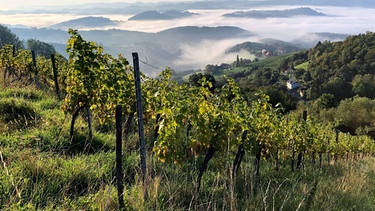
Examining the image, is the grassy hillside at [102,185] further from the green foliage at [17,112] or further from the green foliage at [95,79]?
the green foliage at [95,79]

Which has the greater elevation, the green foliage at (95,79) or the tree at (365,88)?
the green foliage at (95,79)

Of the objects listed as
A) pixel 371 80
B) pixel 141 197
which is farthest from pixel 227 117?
pixel 371 80

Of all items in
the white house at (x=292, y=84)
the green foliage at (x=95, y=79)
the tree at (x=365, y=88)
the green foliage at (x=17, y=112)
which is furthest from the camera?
the white house at (x=292, y=84)

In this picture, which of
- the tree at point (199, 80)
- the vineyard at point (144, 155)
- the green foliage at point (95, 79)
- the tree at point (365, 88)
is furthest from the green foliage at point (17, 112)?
the tree at point (365, 88)

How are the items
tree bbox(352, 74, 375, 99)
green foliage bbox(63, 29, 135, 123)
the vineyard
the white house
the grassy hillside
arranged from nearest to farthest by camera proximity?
1. the grassy hillside
2. the vineyard
3. green foliage bbox(63, 29, 135, 123)
4. tree bbox(352, 74, 375, 99)
5. the white house

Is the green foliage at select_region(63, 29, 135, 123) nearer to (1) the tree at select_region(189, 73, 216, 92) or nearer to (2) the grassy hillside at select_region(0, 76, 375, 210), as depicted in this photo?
(2) the grassy hillside at select_region(0, 76, 375, 210)

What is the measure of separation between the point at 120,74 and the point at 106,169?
1655mm

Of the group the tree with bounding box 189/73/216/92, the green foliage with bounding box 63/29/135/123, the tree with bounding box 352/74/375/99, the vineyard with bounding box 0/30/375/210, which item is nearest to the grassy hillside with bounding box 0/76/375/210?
the vineyard with bounding box 0/30/375/210

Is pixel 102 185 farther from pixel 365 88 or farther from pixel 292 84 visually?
pixel 292 84

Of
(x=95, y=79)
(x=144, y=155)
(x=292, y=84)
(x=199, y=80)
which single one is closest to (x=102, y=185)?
(x=144, y=155)

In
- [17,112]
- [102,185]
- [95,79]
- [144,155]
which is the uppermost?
[95,79]

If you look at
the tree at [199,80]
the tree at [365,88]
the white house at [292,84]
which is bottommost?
the white house at [292,84]

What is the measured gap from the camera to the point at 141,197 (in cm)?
353

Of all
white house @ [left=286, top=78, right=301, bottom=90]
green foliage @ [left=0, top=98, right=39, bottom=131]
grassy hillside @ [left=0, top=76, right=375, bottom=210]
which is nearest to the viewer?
grassy hillside @ [left=0, top=76, right=375, bottom=210]
